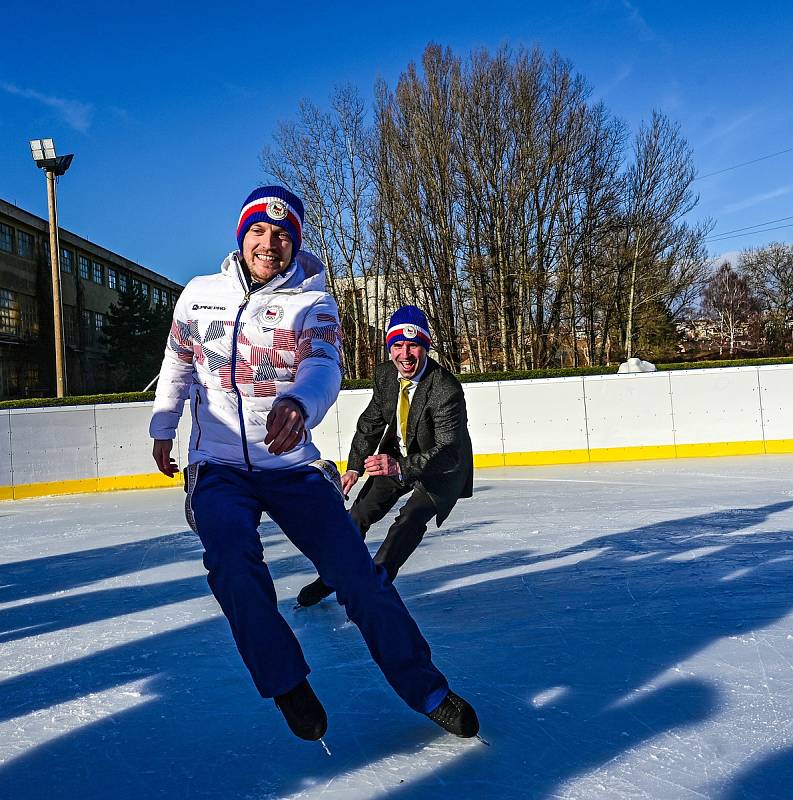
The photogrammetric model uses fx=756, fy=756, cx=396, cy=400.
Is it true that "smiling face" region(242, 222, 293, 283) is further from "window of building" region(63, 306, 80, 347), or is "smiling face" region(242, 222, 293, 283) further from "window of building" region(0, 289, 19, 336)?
"window of building" region(63, 306, 80, 347)

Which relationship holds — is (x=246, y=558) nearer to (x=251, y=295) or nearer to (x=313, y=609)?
(x=251, y=295)

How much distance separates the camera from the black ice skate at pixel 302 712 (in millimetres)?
1824

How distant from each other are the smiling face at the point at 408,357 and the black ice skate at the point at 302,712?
1.85 m

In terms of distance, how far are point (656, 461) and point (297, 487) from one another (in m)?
10.1

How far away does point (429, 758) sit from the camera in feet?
6.44

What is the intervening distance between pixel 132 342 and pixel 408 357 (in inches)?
1412

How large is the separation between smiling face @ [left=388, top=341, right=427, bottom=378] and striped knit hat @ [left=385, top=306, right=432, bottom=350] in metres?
0.02

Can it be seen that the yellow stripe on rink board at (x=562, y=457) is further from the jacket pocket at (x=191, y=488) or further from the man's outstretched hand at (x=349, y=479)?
the jacket pocket at (x=191, y=488)

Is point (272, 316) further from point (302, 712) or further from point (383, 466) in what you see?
point (383, 466)

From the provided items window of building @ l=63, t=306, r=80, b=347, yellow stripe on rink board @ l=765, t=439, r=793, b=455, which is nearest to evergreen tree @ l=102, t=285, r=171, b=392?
window of building @ l=63, t=306, r=80, b=347

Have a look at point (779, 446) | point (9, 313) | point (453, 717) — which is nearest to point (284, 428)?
point (453, 717)

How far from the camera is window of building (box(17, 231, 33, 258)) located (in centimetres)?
3103

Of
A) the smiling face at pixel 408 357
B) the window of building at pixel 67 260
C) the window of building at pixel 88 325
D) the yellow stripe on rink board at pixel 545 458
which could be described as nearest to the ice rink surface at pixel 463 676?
the smiling face at pixel 408 357

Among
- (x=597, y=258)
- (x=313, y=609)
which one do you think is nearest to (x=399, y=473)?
(x=313, y=609)
